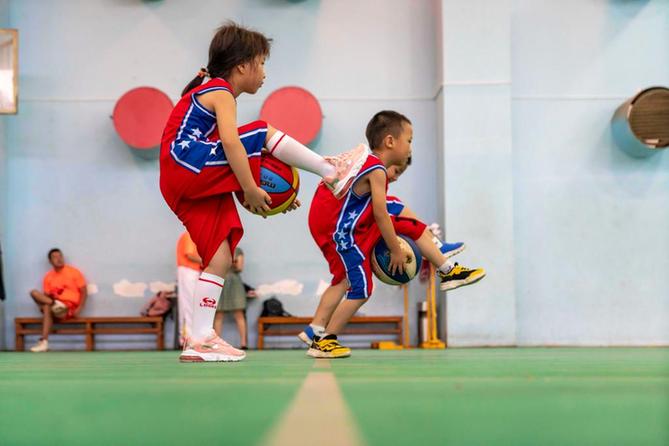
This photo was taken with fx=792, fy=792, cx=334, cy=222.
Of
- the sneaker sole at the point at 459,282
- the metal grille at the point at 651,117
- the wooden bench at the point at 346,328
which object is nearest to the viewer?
the sneaker sole at the point at 459,282

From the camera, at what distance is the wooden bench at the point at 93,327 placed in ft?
26.3

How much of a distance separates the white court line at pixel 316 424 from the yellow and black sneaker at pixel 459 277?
2431 millimetres

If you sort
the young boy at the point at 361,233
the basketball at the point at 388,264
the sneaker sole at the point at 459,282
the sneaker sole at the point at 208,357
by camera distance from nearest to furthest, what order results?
the sneaker sole at the point at 208,357 < the young boy at the point at 361,233 < the basketball at the point at 388,264 < the sneaker sole at the point at 459,282

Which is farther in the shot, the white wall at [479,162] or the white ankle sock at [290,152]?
the white wall at [479,162]

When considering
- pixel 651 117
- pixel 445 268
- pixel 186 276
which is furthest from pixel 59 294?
pixel 651 117

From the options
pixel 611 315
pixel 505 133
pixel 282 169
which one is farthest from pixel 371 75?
pixel 282 169

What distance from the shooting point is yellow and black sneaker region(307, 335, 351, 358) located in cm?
401

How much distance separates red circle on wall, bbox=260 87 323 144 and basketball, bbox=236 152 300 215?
4.51 metres

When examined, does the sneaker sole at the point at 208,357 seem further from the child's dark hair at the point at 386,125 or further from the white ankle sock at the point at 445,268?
the child's dark hair at the point at 386,125

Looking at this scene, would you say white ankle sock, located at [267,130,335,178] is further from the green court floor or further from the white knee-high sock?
the green court floor

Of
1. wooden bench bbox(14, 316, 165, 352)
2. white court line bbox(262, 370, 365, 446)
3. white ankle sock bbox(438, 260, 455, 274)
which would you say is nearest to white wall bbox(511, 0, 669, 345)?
wooden bench bbox(14, 316, 165, 352)

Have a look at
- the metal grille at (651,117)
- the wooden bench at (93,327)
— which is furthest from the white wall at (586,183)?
the wooden bench at (93,327)

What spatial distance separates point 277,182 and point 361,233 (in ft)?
2.63

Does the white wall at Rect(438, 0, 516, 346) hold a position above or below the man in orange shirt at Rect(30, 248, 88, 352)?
above
